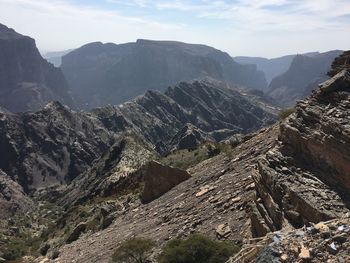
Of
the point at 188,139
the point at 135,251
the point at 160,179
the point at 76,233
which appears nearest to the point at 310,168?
the point at 135,251

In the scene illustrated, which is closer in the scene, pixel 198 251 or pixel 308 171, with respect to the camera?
pixel 308 171

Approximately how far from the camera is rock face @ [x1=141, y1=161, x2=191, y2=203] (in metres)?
42.9

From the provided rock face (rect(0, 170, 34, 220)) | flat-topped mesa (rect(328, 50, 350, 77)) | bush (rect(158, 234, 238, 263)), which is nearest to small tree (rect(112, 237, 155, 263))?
bush (rect(158, 234, 238, 263))

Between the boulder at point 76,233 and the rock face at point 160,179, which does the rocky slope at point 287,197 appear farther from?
the boulder at point 76,233

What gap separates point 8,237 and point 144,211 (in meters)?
65.8

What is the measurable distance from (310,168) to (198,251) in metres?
6.63

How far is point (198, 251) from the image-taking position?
2275 cm

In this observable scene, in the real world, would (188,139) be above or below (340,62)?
below

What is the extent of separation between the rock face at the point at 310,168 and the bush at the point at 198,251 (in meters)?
1.76

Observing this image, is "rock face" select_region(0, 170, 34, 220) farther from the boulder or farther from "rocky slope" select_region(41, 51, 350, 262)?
"rocky slope" select_region(41, 51, 350, 262)

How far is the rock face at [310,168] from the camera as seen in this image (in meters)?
19.5

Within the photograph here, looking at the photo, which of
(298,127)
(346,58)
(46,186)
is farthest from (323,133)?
(46,186)

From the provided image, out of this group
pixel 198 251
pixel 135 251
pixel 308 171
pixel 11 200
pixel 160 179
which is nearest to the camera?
pixel 308 171

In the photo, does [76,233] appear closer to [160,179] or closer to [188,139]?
[160,179]
